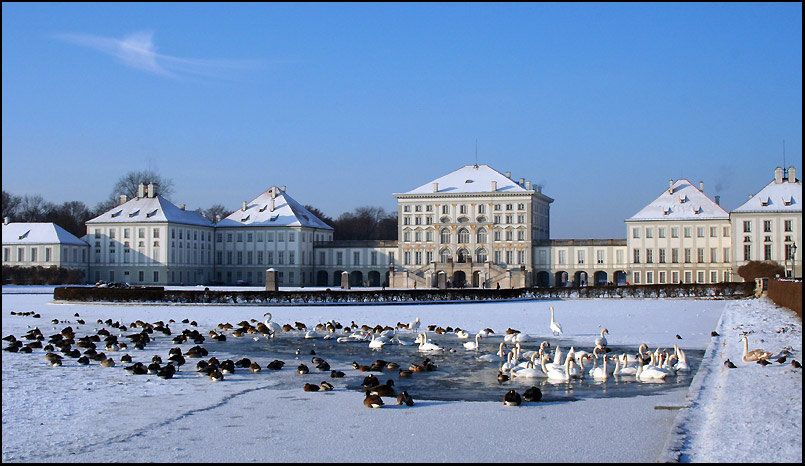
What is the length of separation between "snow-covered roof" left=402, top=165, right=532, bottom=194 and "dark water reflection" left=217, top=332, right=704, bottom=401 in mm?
63055

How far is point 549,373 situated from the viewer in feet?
50.2

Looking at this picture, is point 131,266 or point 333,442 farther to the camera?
point 131,266

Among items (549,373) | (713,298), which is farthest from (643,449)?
(713,298)

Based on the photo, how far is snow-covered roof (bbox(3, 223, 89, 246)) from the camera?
269ft

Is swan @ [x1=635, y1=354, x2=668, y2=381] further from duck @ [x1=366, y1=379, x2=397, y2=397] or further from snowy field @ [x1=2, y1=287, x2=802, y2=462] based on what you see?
duck @ [x1=366, y1=379, x2=397, y2=397]

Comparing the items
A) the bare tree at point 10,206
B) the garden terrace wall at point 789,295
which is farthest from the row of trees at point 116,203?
the garden terrace wall at point 789,295

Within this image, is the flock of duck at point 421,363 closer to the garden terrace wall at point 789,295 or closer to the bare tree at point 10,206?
the garden terrace wall at point 789,295

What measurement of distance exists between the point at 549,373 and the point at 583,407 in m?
2.94

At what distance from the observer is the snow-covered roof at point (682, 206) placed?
259 ft

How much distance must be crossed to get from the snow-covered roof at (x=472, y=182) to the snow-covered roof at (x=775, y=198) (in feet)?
67.0

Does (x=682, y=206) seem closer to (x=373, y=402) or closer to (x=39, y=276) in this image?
(x=39, y=276)

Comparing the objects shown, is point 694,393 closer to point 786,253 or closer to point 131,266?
point 786,253

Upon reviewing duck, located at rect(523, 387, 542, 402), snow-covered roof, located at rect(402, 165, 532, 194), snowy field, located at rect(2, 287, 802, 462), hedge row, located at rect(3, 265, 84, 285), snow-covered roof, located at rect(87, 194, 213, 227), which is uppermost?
snow-covered roof, located at rect(402, 165, 532, 194)

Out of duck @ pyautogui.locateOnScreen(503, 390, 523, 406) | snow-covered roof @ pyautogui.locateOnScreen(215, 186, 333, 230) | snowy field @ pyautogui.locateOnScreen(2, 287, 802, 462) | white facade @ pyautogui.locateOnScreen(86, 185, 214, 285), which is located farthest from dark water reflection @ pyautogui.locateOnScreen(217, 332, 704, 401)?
snow-covered roof @ pyautogui.locateOnScreen(215, 186, 333, 230)
